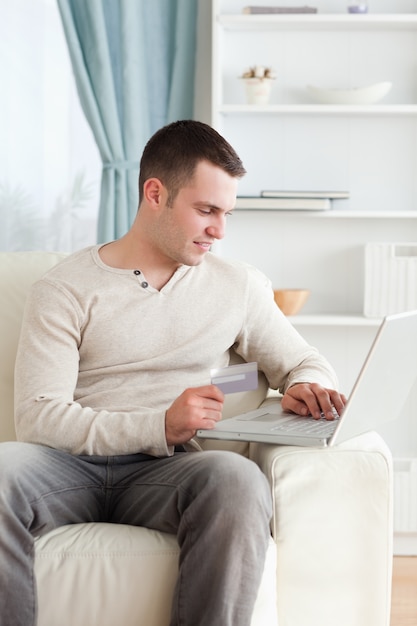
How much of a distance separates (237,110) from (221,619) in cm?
191

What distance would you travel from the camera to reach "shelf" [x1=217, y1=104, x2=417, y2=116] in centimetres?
301

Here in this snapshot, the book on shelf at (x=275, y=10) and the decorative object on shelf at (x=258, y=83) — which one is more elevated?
the book on shelf at (x=275, y=10)

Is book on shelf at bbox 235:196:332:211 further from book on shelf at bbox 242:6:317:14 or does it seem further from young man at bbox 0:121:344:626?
young man at bbox 0:121:344:626

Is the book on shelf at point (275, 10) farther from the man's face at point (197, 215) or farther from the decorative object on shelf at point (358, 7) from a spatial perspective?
the man's face at point (197, 215)

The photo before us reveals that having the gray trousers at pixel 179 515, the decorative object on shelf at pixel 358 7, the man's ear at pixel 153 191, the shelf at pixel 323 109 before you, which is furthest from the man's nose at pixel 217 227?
the decorative object on shelf at pixel 358 7

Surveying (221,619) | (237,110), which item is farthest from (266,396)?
(237,110)

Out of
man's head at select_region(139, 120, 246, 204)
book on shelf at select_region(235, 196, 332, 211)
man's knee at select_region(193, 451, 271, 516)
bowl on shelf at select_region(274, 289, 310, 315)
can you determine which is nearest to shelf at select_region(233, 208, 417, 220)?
book on shelf at select_region(235, 196, 332, 211)

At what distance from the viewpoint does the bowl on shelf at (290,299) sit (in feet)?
9.86

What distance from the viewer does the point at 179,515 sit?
166cm

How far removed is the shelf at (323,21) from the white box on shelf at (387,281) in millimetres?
704

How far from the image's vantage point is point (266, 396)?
2.20 m

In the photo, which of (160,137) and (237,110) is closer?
(160,137)

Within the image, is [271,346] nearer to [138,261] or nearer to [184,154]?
[138,261]

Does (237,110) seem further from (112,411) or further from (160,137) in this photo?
(112,411)
